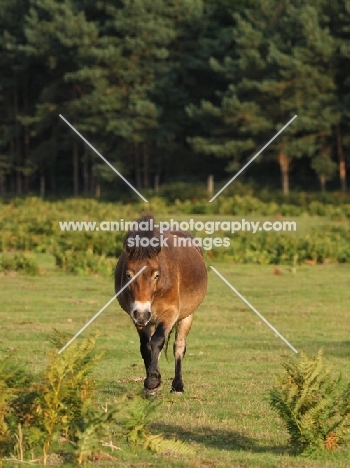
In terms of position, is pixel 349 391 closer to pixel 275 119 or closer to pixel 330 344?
pixel 330 344

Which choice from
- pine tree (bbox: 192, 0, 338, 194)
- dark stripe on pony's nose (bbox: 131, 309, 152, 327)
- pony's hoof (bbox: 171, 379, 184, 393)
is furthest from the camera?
pine tree (bbox: 192, 0, 338, 194)

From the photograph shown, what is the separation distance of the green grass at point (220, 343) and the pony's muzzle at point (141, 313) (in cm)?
75

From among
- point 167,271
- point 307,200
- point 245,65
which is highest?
point 245,65

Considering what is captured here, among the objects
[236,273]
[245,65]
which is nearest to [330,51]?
[245,65]

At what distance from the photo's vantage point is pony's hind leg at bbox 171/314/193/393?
10.6m

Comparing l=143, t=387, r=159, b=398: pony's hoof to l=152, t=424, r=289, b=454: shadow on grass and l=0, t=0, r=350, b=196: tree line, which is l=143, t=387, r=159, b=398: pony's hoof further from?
l=0, t=0, r=350, b=196: tree line

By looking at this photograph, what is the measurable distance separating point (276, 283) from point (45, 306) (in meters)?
6.21

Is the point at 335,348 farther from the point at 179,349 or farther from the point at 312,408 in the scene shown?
the point at 312,408

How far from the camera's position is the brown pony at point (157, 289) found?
970cm

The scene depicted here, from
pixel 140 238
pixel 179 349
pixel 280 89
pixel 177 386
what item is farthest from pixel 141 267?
pixel 280 89

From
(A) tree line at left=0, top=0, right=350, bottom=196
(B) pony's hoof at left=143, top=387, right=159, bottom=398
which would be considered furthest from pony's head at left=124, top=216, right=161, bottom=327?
(A) tree line at left=0, top=0, right=350, bottom=196

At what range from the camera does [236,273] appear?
24453 mm

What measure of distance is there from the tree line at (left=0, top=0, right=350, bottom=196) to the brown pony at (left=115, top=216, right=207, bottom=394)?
129 feet

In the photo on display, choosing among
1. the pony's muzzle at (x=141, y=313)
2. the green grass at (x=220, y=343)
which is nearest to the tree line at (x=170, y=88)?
the green grass at (x=220, y=343)
